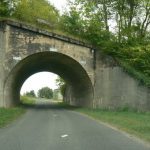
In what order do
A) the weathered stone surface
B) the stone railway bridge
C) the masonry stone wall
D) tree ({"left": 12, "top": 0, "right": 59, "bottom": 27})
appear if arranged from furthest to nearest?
tree ({"left": 12, "top": 0, "right": 59, "bottom": 27}) → the weathered stone surface → the stone railway bridge → the masonry stone wall

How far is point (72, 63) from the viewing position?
39.8 meters

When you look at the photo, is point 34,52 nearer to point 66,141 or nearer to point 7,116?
point 7,116

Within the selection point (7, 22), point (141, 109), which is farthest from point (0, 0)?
point (141, 109)

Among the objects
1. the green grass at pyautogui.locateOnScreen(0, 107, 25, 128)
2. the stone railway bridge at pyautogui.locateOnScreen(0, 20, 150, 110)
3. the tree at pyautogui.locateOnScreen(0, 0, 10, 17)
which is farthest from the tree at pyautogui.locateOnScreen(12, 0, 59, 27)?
the green grass at pyautogui.locateOnScreen(0, 107, 25, 128)

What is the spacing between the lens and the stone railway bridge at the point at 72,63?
1411 inches

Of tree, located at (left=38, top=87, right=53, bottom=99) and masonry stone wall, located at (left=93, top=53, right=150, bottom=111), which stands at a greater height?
tree, located at (left=38, top=87, right=53, bottom=99)

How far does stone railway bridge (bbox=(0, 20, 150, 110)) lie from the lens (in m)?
35.8

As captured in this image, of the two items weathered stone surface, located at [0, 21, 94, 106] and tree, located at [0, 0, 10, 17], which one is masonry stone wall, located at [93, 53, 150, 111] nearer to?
weathered stone surface, located at [0, 21, 94, 106]

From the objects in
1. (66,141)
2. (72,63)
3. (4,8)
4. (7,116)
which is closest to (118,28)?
(72,63)

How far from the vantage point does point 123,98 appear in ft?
121

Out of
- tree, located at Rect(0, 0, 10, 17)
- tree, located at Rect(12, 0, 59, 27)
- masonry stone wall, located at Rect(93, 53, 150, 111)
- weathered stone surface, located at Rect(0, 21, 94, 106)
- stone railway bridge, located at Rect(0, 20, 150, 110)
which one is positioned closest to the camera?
masonry stone wall, located at Rect(93, 53, 150, 111)

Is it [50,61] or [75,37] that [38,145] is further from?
[50,61]

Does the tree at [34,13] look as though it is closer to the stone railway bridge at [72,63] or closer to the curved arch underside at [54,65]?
the curved arch underside at [54,65]

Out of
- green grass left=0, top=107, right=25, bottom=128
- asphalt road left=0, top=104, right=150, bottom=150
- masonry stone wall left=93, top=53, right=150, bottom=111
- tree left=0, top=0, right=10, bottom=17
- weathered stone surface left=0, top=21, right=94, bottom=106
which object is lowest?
asphalt road left=0, top=104, right=150, bottom=150
